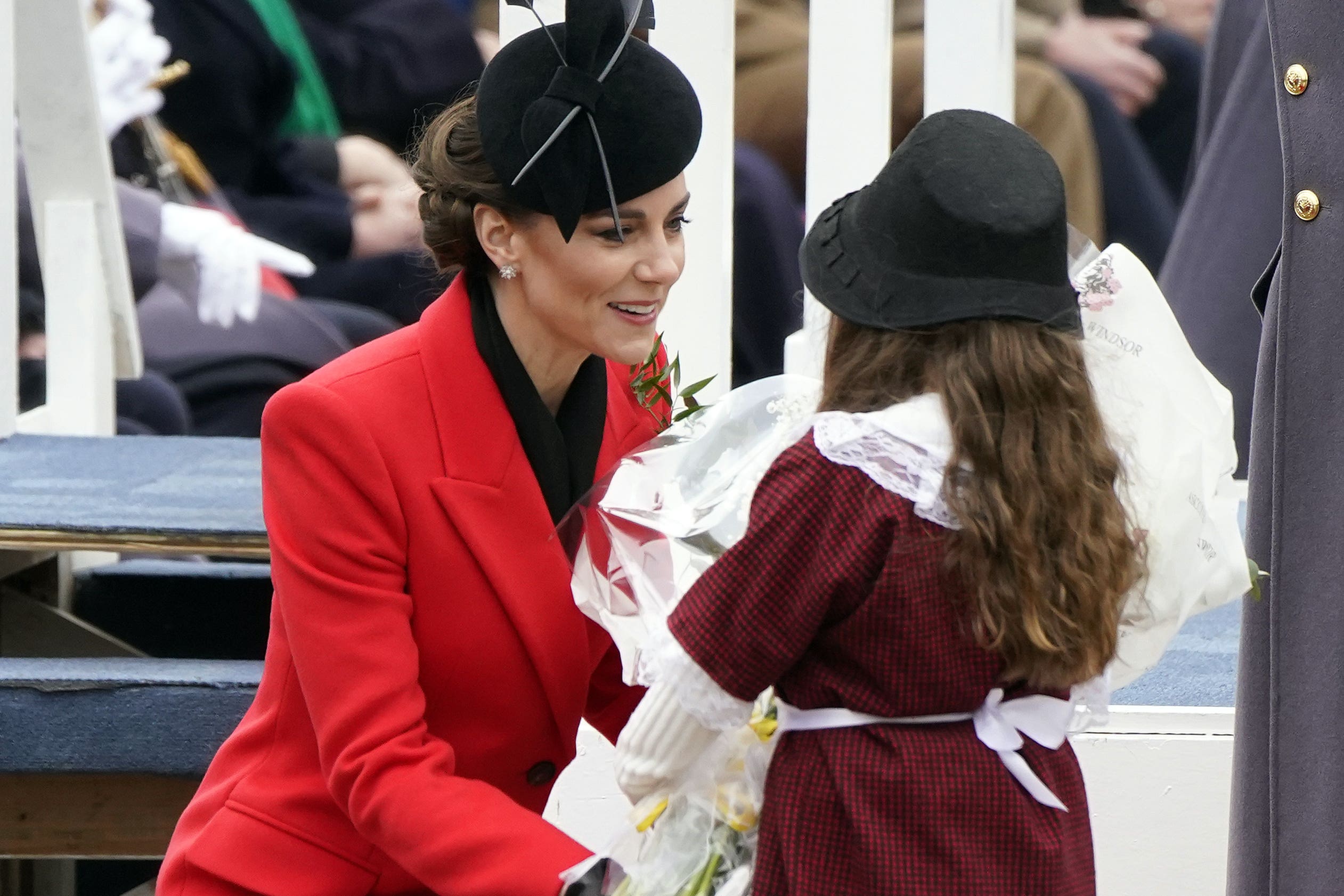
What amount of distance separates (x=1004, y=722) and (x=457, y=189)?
80 cm

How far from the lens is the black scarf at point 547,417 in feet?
5.44

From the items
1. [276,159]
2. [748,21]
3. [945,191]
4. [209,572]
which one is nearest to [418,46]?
[276,159]

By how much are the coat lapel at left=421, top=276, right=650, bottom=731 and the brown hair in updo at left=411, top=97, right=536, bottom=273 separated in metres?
0.06

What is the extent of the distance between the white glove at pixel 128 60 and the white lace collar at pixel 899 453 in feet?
12.1

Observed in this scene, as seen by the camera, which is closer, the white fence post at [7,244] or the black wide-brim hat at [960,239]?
the black wide-brim hat at [960,239]

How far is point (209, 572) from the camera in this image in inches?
142

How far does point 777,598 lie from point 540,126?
1.77 feet

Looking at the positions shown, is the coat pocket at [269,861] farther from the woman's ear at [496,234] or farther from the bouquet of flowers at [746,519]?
the woman's ear at [496,234]

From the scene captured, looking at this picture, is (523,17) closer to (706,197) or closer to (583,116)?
(706,197)

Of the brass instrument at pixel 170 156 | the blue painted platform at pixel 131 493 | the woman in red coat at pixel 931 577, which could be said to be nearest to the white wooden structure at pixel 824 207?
the blue painted platform at pixel 131 493

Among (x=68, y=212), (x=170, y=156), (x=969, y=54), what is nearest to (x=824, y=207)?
(x=969, y=54)

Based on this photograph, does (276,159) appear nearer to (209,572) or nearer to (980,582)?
(209,572)

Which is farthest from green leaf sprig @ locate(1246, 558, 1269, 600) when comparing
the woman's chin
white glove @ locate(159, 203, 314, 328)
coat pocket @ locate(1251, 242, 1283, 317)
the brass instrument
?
the brass instrument

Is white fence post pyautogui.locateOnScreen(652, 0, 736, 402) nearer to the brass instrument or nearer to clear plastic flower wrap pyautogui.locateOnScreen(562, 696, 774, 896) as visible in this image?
clear plastic flower wrap pyautogui.locateOnScreen(562, 696, 774, 896)
